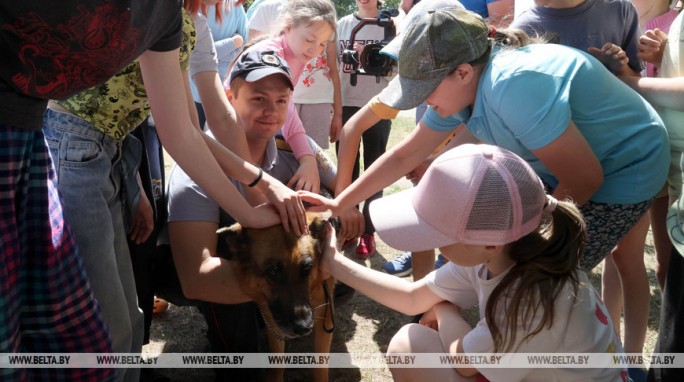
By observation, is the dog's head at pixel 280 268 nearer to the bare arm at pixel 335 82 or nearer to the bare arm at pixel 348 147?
the bare arm at pixel 348 147

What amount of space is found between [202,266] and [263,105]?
0.93 m

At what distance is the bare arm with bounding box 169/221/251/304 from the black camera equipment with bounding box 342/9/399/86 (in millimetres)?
2425

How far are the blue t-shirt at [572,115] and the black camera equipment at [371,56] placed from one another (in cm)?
242

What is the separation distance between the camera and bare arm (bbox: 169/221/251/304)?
2885 mm

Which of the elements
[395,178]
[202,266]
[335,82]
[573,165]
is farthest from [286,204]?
[335,82]

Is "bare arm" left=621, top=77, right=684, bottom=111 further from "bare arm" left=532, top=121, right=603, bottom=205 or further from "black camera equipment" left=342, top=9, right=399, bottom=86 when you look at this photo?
"black camera equipment" left=342, top=9, right=399, bottom=86

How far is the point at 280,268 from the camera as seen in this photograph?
282cm

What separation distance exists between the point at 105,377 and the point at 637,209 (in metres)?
2.10

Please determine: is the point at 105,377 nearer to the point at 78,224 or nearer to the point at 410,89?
the point at 78,224

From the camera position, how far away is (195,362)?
348 centimetres

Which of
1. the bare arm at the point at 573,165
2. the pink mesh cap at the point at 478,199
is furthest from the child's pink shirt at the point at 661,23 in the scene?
the pink mesh cap at the point at 478,199

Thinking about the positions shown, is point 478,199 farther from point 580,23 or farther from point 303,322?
point 580,23

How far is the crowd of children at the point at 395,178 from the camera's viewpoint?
175cm

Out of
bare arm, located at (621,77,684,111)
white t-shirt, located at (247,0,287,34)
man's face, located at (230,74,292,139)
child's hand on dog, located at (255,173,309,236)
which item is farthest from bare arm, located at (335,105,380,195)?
white t-shirt, located at (247,0,287,34)
